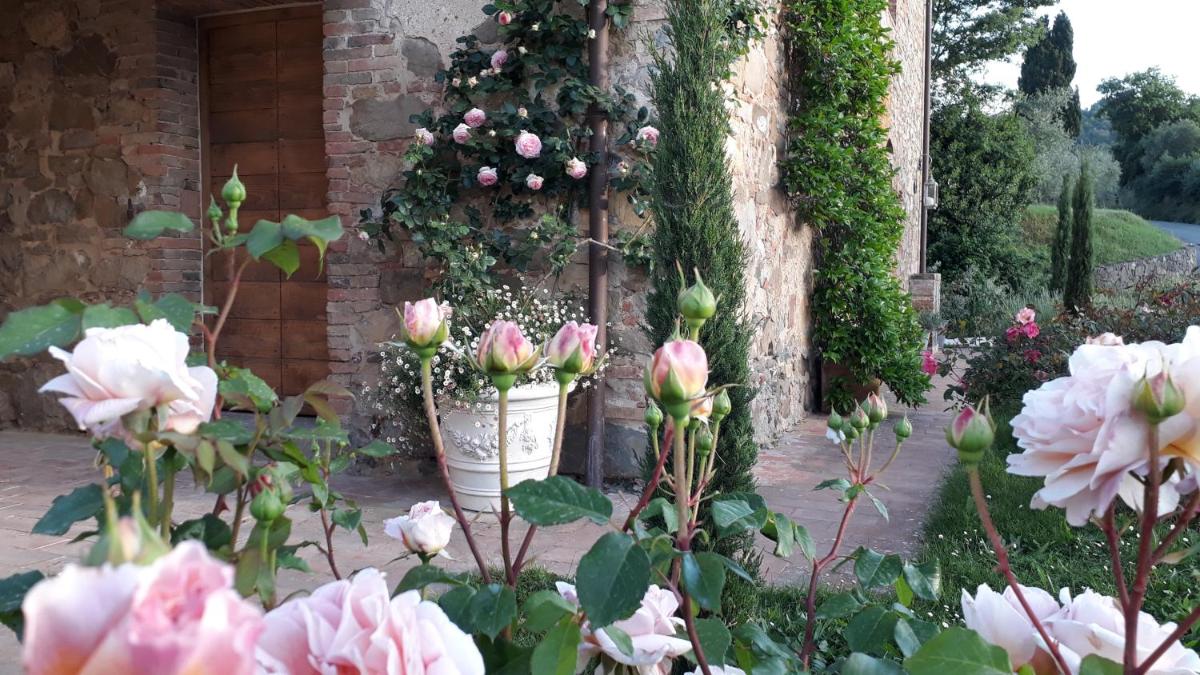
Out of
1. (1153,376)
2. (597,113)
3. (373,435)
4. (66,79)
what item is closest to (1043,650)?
(1153,376)

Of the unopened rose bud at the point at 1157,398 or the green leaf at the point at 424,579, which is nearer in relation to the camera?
the unopened rose bud at the point at 1157,398

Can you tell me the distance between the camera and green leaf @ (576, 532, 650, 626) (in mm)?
604

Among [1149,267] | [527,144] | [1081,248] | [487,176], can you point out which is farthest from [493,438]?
[1149,267]

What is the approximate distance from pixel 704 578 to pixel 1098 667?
27cm

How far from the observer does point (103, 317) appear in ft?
2.24

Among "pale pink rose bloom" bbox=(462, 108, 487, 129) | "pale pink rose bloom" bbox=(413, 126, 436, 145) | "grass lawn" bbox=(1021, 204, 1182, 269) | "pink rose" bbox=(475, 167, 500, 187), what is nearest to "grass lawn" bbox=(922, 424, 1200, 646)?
"pink rose" bbox=(475, 167, 500, 187)

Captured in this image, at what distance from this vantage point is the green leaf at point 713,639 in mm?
761

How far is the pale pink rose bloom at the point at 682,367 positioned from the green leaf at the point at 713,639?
0.72 feet

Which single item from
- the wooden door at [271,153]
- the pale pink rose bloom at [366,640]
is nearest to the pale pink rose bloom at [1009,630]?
the pale pink rose bloom at [366,640]

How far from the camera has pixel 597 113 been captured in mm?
4348

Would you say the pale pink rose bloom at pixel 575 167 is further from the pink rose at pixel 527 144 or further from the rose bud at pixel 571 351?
the rose bud at pixel 571 351

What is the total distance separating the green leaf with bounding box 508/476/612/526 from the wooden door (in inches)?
198

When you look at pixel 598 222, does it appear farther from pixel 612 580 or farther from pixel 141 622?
pixel 141 622

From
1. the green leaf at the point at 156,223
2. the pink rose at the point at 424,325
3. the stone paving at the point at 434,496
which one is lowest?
the stone paving at the point at 434,496
